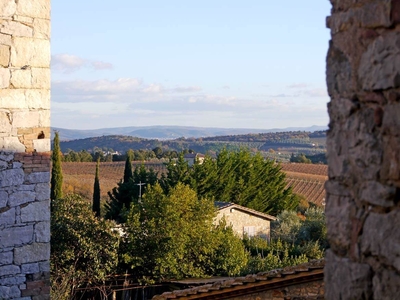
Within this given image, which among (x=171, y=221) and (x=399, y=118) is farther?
(x=171, y=221)

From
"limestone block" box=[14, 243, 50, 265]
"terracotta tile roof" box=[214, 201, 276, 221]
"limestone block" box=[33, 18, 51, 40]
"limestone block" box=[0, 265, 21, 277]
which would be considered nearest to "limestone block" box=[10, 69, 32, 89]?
"limestone block" box=[33, 18, 51, 40]

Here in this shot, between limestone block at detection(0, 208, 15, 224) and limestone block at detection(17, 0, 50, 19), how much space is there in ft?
5.99

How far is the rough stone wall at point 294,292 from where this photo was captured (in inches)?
362

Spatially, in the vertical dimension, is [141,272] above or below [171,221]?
below

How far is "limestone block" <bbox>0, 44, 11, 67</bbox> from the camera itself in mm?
6040

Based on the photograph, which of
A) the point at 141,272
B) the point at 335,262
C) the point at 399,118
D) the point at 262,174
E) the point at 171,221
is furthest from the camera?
the point at 262,174

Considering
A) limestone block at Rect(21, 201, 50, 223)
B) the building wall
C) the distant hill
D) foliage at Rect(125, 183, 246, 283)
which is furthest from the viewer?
the distant hill

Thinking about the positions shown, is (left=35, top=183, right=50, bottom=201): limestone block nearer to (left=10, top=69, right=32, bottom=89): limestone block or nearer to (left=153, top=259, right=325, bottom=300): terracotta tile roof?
(left=10, top=69, right=32, bottom=89): limestone block

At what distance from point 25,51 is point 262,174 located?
105 ft

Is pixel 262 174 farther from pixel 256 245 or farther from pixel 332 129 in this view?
pixel 332 129

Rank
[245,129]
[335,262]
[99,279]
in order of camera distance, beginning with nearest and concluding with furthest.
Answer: [335,262], [99,279], [245,129]

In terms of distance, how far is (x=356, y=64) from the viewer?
6.95 ft

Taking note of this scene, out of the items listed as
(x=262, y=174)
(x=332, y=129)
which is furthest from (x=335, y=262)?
(x=262, y=174)

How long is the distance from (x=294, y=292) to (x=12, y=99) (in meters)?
5.07
